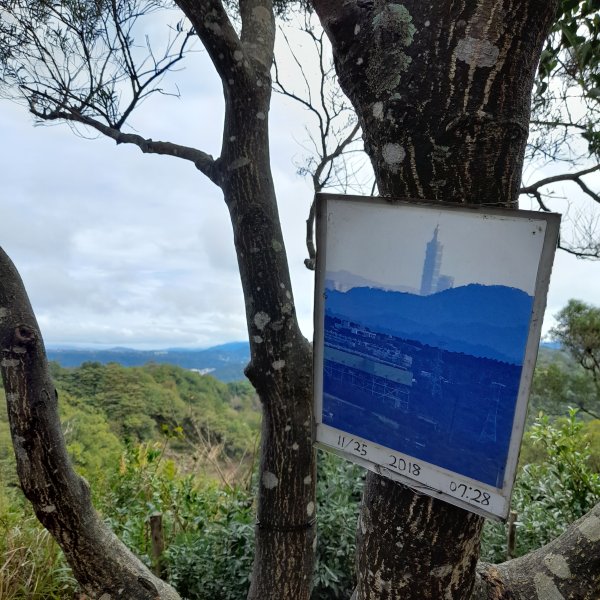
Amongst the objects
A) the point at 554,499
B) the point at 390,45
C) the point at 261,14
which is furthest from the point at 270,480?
the point at 261,14

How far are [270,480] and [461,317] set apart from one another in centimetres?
83

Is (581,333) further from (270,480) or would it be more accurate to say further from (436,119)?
(436,119)

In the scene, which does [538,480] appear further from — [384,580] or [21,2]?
[21,2]

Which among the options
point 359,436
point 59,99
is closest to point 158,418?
point 59,99

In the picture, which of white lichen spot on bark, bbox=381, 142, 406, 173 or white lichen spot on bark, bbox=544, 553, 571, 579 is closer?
white lichen spot on bark, bbox=381, 142, 406, 173

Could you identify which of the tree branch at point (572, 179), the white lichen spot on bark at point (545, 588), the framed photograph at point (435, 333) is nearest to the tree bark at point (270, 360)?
the framed photograph at point (435, 333)

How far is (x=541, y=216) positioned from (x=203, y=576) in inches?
69.3

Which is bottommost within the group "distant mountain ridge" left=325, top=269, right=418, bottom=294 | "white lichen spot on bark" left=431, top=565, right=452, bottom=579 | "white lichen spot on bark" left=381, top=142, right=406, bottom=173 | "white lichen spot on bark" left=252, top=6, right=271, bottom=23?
→ "white lichen spot on bark" left=431, top=565, right=452, bottom=579

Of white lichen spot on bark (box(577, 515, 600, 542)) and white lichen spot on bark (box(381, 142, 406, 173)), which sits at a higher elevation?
white lichen spot on bark (box(381, 142, 406, 173))

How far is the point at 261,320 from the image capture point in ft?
4.00

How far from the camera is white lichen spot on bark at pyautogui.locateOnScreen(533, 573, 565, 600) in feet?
2.35

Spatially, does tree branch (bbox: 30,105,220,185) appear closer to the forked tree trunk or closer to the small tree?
the forked tree trunk

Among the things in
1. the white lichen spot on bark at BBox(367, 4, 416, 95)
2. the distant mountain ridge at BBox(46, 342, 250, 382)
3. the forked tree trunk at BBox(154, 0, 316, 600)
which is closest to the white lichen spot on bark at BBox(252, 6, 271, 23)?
the forked tree trunk at BBox(154, 0, 316, 600)

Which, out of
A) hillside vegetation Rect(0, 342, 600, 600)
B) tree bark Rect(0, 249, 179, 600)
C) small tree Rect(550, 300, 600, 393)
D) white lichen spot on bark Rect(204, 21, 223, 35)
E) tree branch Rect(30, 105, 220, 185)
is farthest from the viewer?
small tree Rect(550, 300, 600, 393)
